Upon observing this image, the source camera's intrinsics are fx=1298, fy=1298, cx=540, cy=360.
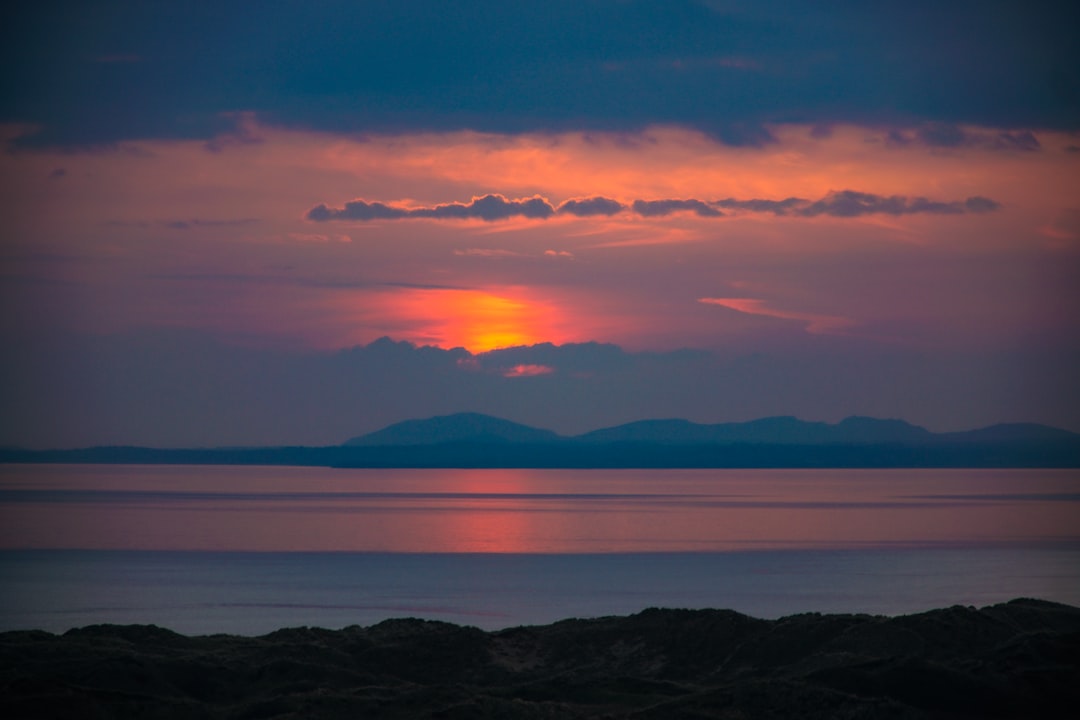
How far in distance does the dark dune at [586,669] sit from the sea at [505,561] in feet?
35.1

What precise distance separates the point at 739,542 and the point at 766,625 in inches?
1816

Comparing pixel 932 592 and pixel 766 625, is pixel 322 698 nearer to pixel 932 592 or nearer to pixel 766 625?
pixel 766 625

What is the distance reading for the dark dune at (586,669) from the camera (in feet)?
81.8

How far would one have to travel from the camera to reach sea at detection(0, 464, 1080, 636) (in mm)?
48094

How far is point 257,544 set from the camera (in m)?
77.5

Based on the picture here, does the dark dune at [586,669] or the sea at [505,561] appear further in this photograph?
the sea at [505,561]

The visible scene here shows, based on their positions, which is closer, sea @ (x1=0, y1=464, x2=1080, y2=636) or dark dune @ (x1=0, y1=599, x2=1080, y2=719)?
dark dune @ (x1=0, y1=599, x2=1080, y2=719)

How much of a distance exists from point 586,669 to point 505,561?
118 ft

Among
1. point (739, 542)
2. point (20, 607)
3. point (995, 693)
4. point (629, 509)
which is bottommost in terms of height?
point (995, 693)

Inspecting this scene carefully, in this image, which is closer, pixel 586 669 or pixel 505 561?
pixel 586 669

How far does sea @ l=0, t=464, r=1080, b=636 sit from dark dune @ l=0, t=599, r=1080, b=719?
10706 millimetres

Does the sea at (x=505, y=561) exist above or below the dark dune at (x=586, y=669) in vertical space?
above

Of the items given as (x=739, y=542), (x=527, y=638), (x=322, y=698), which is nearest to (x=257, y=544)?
(x=739, y=542)

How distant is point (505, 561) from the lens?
66.9 meters
